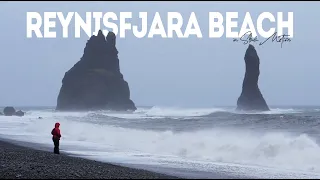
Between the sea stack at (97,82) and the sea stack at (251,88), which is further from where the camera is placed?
the sea stack at (97,82)

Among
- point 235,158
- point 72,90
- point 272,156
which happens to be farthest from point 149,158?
point 72,90

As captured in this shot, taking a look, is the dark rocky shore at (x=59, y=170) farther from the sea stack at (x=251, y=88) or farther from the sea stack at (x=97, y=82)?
the sea stack at (x=97, y=82)

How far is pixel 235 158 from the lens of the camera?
2406 cm

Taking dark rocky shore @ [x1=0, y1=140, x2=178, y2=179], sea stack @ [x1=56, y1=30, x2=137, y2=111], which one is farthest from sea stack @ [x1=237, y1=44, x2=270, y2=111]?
dark rocky shore @ [x1=0, y1=140, x2=178, y2=179]

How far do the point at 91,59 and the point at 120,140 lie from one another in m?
116

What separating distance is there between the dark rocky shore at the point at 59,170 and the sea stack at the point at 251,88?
10568 centimetres

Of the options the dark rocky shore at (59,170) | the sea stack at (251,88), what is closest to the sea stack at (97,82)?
the sea stack at (251,88)

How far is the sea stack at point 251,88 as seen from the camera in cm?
12456

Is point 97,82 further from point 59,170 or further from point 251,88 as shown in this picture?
point 59,170

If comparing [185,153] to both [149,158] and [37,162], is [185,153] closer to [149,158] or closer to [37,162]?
[149,158]

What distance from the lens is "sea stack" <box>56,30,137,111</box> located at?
138 meters

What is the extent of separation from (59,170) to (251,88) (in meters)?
116

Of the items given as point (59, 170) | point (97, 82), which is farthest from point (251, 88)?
point (59, 170)

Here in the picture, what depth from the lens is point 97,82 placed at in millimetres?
142000
